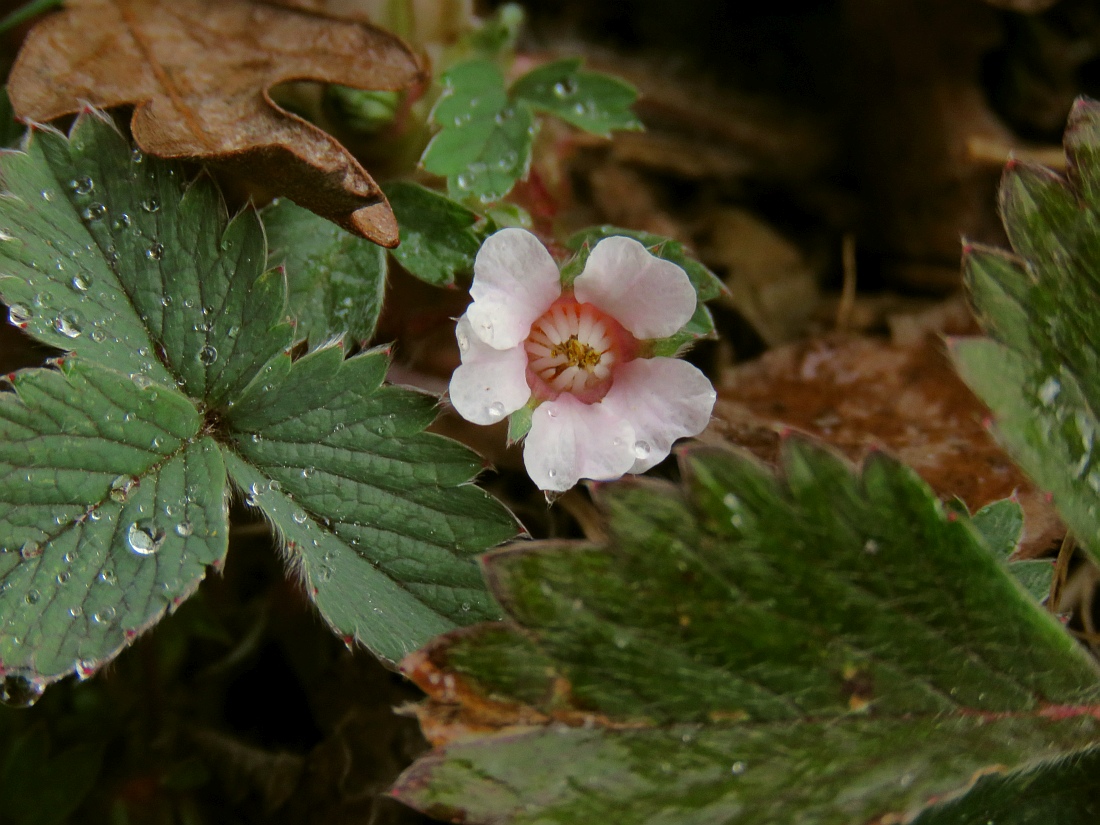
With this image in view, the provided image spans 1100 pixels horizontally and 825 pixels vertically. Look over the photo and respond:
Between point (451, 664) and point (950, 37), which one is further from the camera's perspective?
point (950, 37)

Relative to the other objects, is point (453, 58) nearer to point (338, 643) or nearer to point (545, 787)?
point (338, 643)

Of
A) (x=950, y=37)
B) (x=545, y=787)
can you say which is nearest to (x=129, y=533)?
(x=545, y=787)

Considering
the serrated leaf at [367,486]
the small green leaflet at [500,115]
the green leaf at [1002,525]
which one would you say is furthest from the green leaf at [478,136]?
the green leaf at [1002,525]

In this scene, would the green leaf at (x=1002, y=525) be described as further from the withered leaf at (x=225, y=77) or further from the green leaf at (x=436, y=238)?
the withered leaf at (x=225, y=77)

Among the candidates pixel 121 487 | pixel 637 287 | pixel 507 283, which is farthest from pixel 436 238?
pixel 121 487

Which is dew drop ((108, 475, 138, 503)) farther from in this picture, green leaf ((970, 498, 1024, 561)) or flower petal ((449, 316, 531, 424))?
green leaf ((970, 498, 1024, 561))

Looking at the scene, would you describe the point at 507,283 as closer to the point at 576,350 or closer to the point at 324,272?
the point at 576,350

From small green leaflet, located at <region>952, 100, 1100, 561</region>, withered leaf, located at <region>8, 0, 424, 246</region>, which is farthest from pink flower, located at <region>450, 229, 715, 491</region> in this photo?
small green leaflet, located at <region>952, 100, 1100, 561</region>
